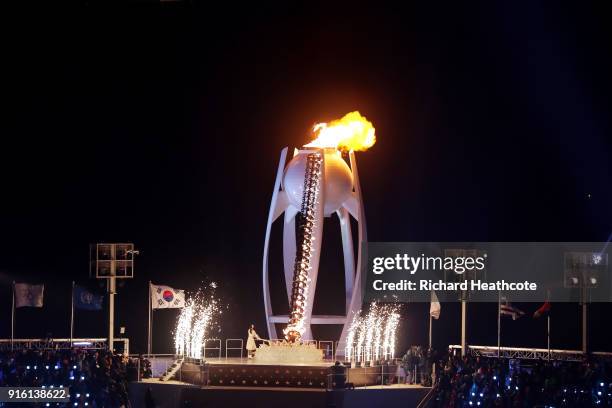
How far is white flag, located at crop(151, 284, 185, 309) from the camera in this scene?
52500 mm

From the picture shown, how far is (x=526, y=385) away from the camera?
35.0 meters

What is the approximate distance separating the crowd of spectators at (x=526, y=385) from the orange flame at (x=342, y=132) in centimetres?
1386

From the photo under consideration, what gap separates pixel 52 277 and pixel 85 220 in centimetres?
367

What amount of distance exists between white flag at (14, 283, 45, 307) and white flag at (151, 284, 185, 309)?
4.95 meters

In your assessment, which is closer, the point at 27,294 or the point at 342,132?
the point at 342,132

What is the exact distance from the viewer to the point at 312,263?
49.3 meters

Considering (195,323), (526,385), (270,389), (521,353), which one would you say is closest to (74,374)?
(270,389)

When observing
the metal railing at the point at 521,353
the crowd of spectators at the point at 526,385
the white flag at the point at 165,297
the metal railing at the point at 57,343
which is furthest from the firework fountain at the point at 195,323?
the crowd of spectators at the point at 526,385

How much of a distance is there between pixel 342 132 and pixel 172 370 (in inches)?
498

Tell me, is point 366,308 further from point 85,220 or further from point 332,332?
point 85,220

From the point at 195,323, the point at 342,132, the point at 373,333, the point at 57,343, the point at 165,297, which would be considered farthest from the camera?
the point at 373,333

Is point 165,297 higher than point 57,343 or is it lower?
higher

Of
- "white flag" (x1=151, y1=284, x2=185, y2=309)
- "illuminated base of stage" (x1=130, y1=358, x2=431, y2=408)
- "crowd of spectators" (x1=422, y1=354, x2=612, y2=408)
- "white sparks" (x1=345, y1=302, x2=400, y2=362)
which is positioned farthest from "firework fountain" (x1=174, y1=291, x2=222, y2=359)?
"crowd of spectators" (x1=422, y1=354, x2=612, y2=408)

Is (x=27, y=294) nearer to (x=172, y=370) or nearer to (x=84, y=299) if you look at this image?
(x=84, y=299)
